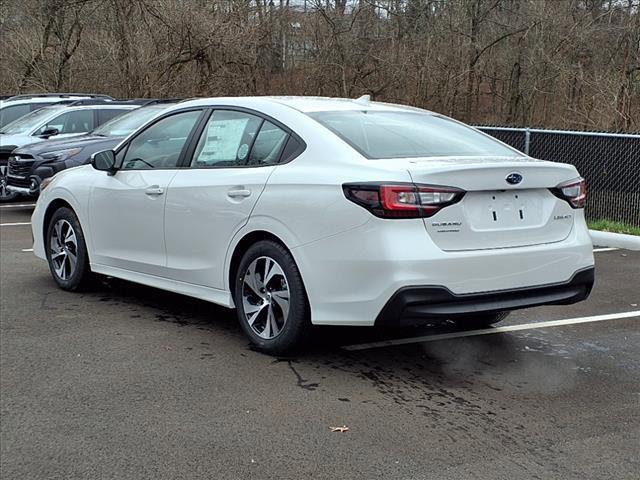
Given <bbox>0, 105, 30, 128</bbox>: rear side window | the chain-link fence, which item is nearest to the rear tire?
the chain-link fence

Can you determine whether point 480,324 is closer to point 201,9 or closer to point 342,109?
point 342,109

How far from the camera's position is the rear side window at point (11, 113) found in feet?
55.3

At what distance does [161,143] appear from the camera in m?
6.64

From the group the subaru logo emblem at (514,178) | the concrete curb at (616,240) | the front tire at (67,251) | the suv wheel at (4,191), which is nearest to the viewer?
the subaru logo emblem at (514,178)

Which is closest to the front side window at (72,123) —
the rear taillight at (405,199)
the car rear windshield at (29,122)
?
the car rear windshield at (29,122)

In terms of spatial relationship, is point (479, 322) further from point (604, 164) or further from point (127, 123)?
point (127, 123)

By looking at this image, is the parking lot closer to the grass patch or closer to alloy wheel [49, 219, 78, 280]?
alloy wheel [49, 219, 78, 280]

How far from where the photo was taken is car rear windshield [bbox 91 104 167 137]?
1326 centimetres

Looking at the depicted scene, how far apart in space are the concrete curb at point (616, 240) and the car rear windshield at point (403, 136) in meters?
4.46

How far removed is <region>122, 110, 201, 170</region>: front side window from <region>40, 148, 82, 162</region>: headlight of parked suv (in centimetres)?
640

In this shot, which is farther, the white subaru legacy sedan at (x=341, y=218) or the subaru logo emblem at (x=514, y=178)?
the subaru logo emblem at (x=514, y=178)

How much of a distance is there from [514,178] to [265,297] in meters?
1.72

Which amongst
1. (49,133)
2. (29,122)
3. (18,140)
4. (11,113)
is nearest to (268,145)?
(49,133)

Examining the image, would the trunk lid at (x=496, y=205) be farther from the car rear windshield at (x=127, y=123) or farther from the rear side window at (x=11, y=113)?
the rear side window at (x=11, y=113)
